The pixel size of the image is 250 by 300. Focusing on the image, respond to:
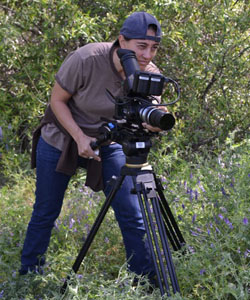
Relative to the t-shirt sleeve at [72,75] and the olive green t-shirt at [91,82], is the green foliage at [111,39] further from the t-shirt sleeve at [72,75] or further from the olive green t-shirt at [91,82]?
the t-shirt sleeve at [72,75]

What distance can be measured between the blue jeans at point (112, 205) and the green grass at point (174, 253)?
0.42 feet

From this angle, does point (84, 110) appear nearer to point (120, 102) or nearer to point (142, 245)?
point (120, 102)

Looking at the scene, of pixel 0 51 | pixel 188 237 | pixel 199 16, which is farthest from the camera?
pixel 199 16

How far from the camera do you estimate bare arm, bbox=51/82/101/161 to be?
2896 millimetres

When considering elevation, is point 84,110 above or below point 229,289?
above

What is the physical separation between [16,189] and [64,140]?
1.83 meters

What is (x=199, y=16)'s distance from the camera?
5.29m

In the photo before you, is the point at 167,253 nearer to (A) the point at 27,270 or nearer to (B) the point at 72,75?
(B) the point at 72,75

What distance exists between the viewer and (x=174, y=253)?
9.74ft

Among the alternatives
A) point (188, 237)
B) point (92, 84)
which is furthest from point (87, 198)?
point (92, 84)

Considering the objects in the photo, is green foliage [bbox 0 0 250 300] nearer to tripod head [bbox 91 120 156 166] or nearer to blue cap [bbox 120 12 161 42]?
tripod head [bbox 91 120 156 166]

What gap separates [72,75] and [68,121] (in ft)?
0.79

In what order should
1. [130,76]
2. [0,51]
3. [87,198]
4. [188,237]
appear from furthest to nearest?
1. [0,51]
2. [87,198]
3. [188,237]
4. [130,76]

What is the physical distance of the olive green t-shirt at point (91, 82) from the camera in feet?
9.84
